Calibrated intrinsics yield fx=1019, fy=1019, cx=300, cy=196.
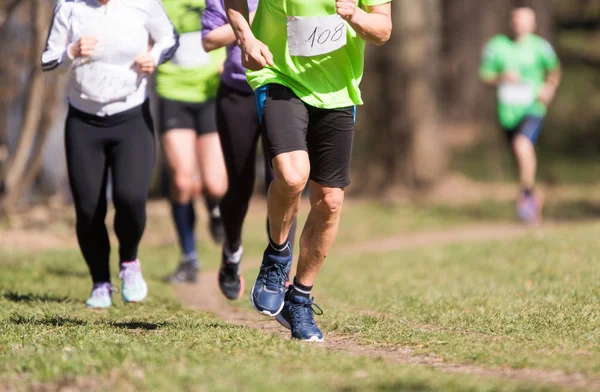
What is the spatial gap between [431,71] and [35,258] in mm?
9782

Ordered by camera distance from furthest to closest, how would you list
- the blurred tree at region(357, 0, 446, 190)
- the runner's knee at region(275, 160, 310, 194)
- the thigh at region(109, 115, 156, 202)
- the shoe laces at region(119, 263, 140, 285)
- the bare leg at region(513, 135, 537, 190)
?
the blurred tree at region(357, 0, 446, 190)
the bare leg at region(513, 135, 537, 190)
the shoe laces at region(119, 263, 140, 285)
the thigh at region(109, 115, 156, 202)
the runner's knee at region(275, 160, 310, 194)

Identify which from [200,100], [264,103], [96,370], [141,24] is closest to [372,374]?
[96,370]

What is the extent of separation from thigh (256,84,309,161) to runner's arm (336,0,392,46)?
0.48m

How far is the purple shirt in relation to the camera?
21.2 feet

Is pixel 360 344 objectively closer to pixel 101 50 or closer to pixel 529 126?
pixel 101 50

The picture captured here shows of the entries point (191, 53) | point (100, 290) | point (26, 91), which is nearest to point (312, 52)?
point (100, 290)

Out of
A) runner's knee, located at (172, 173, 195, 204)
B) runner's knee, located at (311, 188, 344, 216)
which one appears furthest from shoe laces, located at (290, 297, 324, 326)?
runner's knee, located at (172, 173, 195, 204)

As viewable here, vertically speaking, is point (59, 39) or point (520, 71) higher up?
point (59, 39)

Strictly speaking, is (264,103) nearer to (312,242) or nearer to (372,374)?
(312,242)

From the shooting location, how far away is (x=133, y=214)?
6551 millimetres

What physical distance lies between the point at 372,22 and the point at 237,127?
5.35 feet

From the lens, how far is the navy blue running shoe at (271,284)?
209 inches

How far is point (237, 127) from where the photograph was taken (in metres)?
6.42

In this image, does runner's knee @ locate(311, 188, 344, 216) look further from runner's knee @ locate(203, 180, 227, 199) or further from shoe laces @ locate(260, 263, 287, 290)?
runner's knee @ locate(203, 180, 227, 199)
